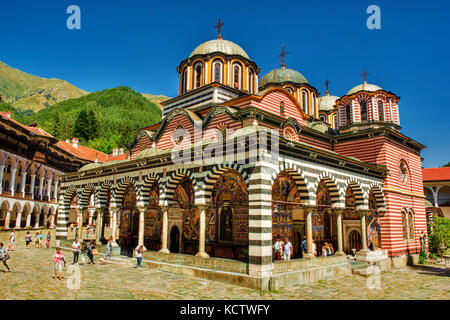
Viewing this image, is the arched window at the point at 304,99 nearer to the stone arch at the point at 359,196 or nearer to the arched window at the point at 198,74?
the arched window at the point at 198,74

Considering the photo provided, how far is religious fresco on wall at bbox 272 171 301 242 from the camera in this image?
14.6 meters

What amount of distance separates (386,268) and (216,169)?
993cm

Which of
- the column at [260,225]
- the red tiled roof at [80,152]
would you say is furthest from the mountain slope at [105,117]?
the column at [260,225]

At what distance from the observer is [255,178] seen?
1016 centimetres

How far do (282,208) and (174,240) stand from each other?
555cm

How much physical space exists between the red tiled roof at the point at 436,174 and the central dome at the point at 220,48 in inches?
1072

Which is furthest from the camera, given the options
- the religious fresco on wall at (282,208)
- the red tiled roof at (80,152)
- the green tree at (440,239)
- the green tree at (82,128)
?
the green tree at (82,128)

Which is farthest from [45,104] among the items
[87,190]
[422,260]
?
[422,260]

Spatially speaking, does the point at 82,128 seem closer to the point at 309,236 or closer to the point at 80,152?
the point at 80,152

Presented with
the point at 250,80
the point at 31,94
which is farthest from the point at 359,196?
A: the point at 31,94

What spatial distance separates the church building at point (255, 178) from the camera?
36.0 feet
